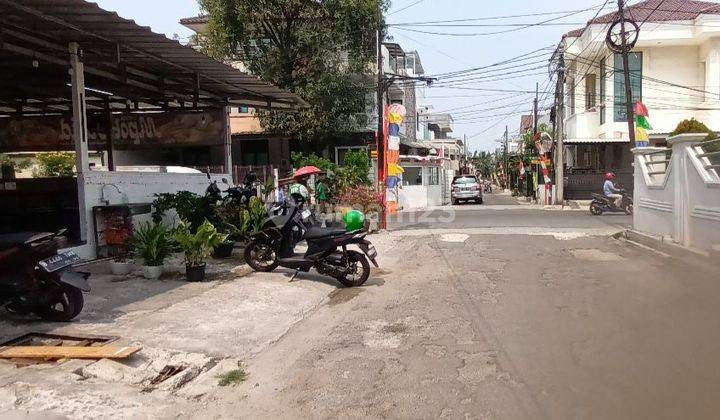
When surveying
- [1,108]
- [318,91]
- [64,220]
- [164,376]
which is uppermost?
[318,91]

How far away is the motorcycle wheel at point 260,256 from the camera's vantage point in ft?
28.0

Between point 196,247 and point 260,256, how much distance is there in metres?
1.10

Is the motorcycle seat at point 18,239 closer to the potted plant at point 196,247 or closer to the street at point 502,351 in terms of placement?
the potted plant at point 196,247

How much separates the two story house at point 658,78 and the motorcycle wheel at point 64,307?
23376 mm

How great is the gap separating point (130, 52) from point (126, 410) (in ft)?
23.4

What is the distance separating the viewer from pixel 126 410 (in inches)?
148

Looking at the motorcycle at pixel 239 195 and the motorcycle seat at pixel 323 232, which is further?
the motorcycle at pixel 239 195

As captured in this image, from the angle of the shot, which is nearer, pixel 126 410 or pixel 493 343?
pixel 126 410

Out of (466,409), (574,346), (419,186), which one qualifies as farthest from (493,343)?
(419,186)

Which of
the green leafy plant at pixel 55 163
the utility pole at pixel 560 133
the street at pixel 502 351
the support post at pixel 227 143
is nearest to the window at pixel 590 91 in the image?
the utility pole at pixel 560 133

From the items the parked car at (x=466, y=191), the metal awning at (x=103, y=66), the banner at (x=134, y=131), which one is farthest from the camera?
the parked car at (x=466, y=191)

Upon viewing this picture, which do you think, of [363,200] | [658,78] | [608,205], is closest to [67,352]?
[363,200]

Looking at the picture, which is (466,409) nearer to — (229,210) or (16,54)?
(229,210)

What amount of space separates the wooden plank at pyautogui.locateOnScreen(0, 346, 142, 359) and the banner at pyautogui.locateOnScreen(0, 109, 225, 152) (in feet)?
30.1
